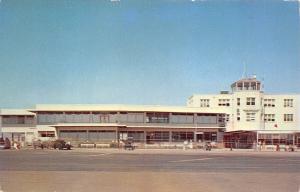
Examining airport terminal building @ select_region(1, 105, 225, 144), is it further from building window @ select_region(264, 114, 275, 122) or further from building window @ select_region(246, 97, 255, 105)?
building window @ select_region(264, 114, 275, 122)

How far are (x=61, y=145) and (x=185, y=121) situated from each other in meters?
19.4

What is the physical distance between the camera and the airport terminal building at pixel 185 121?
43.7 meters

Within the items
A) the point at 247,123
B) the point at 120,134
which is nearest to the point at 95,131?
the point at 120,134

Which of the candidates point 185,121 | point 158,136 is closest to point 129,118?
point 158,136

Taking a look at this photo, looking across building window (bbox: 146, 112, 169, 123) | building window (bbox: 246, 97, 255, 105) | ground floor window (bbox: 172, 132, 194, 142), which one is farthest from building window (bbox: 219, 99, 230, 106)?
building window (bbox: 146, 112, 169, 123)

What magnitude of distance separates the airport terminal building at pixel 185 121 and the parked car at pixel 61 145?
1.82ft

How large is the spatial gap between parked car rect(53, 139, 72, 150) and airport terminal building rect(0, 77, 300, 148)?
0.56m

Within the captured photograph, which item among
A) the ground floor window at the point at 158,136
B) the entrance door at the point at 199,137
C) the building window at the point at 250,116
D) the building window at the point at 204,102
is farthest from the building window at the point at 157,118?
the building window at the point at 250,116

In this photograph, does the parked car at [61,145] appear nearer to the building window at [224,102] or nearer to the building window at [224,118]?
the building window at [224,118]

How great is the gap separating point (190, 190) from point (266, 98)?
174 feet

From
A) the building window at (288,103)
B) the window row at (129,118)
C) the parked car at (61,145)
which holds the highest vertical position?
the building window at (288,103)

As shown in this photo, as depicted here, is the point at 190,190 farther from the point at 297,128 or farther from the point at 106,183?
the point at 297,128

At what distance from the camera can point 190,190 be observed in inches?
501

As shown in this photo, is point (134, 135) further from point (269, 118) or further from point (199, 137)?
point (269, 118)
